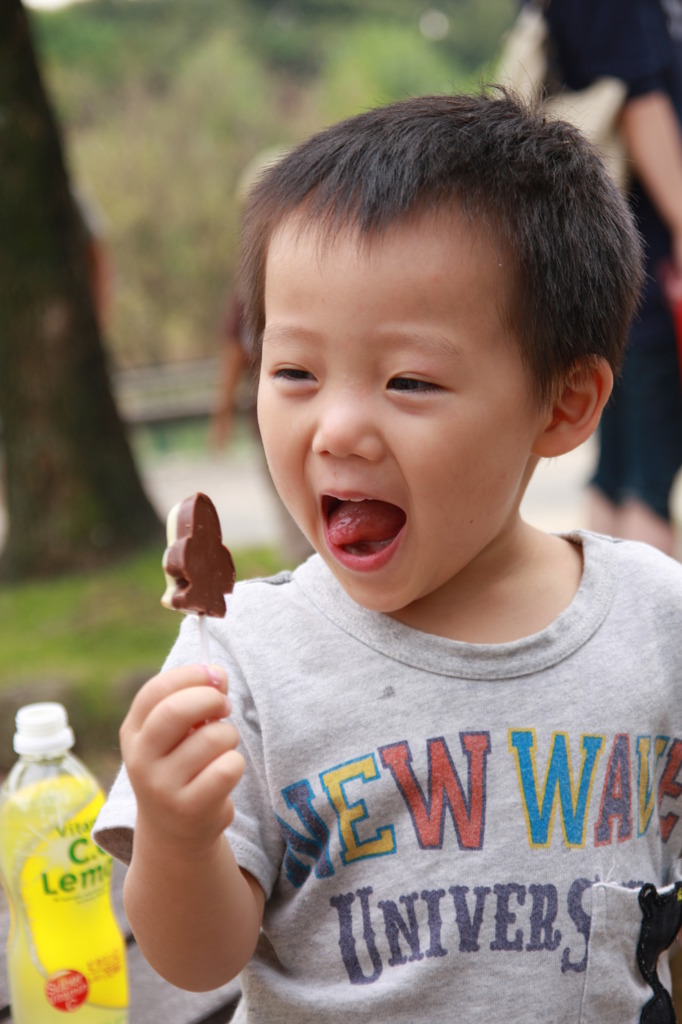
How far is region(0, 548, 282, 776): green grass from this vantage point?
359 cm

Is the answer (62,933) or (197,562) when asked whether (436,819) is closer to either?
(197,562)

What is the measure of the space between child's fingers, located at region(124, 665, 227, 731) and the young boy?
0.13 meters

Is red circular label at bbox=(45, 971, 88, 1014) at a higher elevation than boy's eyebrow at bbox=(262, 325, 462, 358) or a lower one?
lower

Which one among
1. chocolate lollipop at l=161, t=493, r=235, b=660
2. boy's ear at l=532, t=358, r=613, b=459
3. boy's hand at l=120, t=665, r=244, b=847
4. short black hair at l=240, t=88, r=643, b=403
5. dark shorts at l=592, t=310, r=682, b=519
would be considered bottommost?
dark shorts at l=592, t=310, r=682, b=519

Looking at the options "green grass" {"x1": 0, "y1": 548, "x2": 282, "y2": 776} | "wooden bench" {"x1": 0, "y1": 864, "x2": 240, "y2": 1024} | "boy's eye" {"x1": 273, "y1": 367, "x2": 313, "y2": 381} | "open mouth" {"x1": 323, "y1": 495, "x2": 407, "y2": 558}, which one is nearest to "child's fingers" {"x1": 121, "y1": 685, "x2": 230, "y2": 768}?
"open mouth" {"x1": 323, "y1": 495, "x2": 407, "y2": 558}

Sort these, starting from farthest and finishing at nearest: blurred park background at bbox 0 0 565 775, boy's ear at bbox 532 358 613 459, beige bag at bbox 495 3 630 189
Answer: blurred park background at bbox 0 0 565 775 < beige bag at bbox 495 3 630 189 < boy's ear at bbox 532 358 613 459

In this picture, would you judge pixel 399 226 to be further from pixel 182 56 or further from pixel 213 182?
pixel 182 56

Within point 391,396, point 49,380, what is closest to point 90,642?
point 49,380

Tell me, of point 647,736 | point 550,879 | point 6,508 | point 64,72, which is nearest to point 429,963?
point 550,879

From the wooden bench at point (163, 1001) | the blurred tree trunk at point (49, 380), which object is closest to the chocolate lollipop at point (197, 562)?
the wooden bench at point (163, 1001)

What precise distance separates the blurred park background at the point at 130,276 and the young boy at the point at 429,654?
0.37 meters

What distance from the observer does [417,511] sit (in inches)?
49.8

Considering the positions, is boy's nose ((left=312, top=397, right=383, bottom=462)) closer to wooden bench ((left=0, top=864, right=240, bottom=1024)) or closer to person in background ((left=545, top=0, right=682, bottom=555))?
wooden bench ((left=0, top=864, right=240, bottom=1024))

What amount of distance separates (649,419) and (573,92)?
832mm
